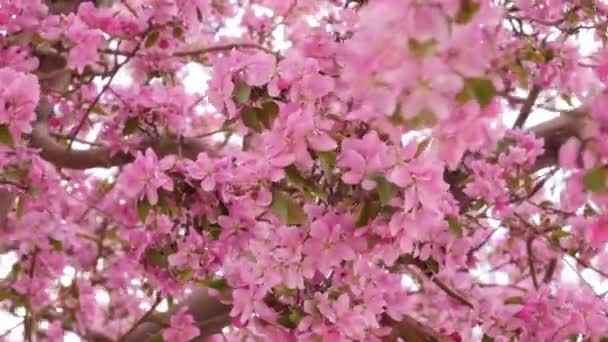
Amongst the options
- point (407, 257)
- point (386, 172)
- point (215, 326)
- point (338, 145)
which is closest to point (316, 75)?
point (338, 145)

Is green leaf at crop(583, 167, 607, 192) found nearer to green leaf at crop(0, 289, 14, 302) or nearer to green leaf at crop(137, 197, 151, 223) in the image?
green leaf at crop(137, 197, 151, 223)

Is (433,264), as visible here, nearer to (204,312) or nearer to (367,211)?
(367,211)

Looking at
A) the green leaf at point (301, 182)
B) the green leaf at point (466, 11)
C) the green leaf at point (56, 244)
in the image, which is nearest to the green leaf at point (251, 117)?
the green leaf at point (301, 182)

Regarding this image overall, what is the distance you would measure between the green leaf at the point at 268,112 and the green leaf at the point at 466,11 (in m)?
0.78

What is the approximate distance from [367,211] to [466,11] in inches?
27.8

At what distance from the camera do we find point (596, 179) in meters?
1.09

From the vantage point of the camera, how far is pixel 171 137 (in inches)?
91.7

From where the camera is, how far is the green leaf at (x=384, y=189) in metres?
1.39

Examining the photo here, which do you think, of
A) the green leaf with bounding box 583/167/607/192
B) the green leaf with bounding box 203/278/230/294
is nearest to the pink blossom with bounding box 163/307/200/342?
the green leaf with bounding box 203/278/230/294

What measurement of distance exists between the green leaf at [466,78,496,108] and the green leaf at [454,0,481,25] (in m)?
0.07

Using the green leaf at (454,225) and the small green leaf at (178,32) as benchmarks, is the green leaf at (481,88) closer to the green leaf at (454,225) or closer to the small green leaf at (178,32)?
the green leaf at (454,225)

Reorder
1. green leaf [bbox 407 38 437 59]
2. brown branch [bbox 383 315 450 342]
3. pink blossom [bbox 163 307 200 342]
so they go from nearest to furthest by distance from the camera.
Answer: green leaf [bbox 407 38 437 59], brown branch [bbox 383 315 450 342], pink blossom [bbox 163 307 200 342]

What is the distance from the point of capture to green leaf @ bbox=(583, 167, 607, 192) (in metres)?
1.09

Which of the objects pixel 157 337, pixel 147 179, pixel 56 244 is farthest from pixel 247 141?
pixel 56 244
